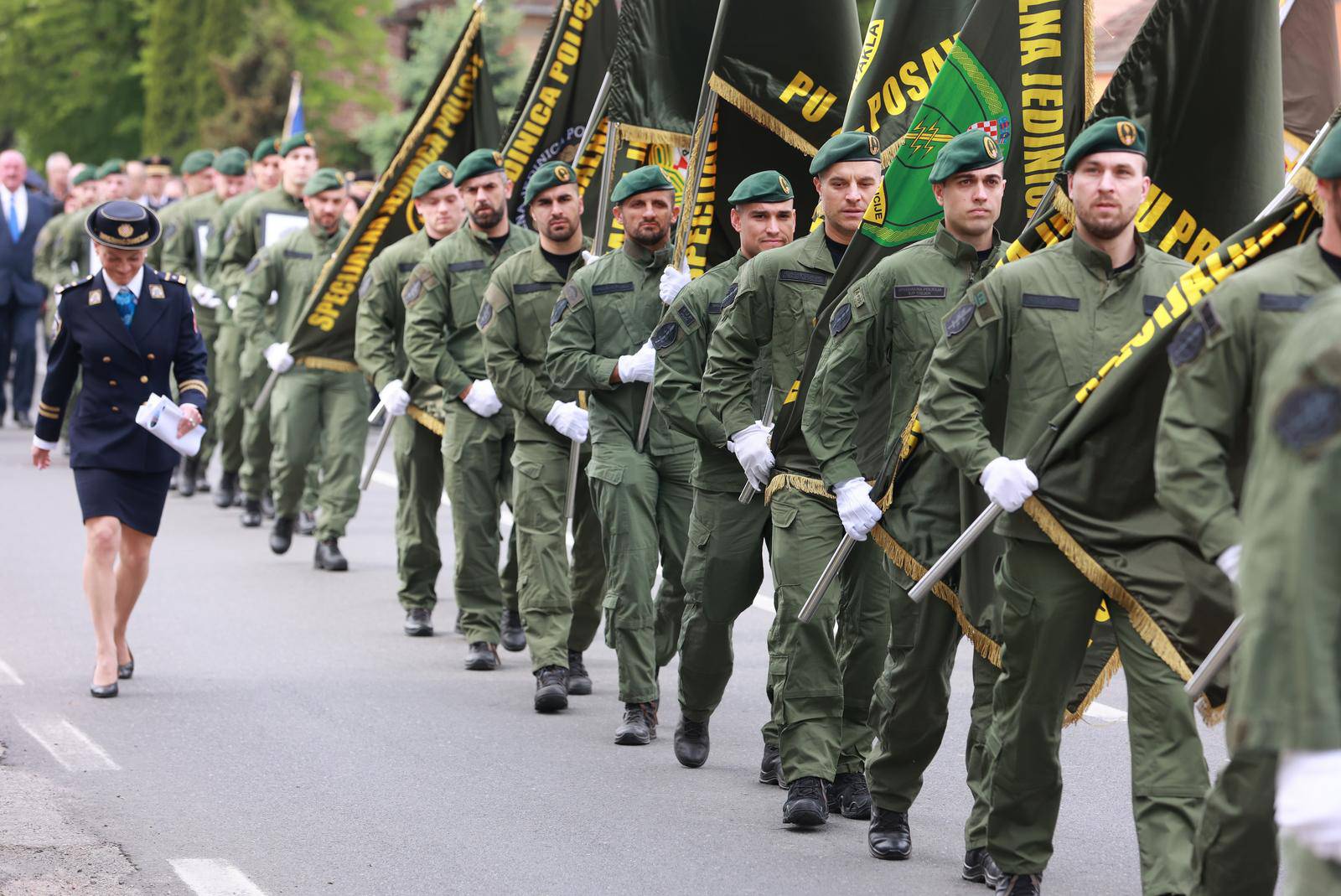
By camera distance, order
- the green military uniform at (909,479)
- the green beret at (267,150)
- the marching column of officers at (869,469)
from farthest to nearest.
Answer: the green beret at (267,150) < the green military uniform at (909,479) < the marching column of officers at (869,469)

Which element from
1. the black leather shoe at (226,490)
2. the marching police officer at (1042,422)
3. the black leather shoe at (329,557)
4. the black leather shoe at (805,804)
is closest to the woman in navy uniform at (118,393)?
the black leather shoe at (329,557)

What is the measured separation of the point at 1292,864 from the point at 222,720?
5879 mm

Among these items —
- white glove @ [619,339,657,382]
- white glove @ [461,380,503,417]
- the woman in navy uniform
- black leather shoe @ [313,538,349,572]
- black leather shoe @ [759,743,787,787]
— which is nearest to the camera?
black leather shoe @ [759,743,787,787]

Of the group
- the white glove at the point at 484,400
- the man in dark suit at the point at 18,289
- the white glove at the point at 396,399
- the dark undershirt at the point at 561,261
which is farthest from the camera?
the man in dark suit at the point at 18,289

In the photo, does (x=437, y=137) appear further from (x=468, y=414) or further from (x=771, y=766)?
(x=771, y=766)

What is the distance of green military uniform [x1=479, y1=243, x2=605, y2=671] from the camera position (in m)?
9.16

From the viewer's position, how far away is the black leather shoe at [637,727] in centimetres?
837

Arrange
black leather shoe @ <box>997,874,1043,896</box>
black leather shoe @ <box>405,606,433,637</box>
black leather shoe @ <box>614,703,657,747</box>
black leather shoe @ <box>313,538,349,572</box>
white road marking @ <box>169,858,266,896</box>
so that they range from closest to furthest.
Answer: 1. black leather shoe @ <box>997,874,1043,896</box>
2. white road marking @ <box>169,858,266,896</box>
3. black leather shoe @ <box>614,703,657,747</box>
4. black leather shoe @ <box>405,606,433,637</box>
5. black leather shoe @ <box>313,538,349,572</box>

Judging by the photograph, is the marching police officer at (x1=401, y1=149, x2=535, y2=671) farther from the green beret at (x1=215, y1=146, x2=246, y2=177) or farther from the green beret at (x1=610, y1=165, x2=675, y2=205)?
the green beret at (x1=215, y1=146, x2=246, y2=177)

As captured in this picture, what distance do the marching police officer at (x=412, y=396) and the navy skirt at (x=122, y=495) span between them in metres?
1.79

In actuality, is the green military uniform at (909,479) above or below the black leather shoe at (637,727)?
above

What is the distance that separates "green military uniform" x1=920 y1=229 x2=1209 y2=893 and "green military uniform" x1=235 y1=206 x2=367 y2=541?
735 centimetres

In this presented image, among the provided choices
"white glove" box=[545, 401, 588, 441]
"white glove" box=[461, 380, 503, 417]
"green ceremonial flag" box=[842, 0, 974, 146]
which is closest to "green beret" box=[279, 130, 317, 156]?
"white glove" box=[461, 380, 503, 417]

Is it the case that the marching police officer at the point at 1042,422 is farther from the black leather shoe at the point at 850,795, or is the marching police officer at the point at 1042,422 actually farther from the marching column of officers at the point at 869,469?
the black leather shoe at the point at 850,795
